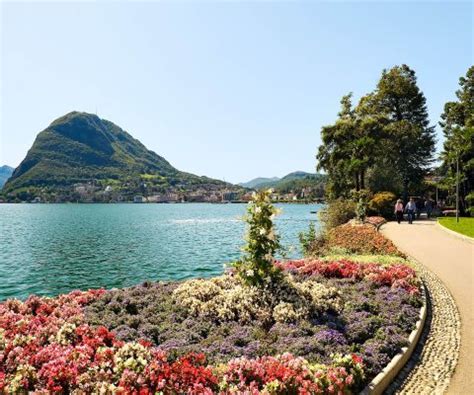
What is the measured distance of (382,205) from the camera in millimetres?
41312

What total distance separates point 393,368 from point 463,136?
41314mm

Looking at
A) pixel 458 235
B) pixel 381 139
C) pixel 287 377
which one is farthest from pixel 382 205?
pixel 287 377

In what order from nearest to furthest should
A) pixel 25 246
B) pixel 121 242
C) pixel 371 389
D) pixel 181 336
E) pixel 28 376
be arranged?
pixel 28 376 → pixel 371 389 → pixel 181 336 → pixel 25 246 → pixel 121 242

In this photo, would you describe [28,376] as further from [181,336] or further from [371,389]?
[371,389]

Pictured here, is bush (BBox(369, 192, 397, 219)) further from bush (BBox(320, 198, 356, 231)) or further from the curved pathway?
the curved pathway

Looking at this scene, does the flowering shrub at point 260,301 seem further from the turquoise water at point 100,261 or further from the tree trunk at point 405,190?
the tree trunk at point 405,190

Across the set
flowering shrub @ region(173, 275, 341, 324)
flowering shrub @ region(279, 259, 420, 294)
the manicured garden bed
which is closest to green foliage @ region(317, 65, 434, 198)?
flowering shrub @ region(279, 259, 420, 294)

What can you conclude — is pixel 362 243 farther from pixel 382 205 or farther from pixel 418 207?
pixel 418 207

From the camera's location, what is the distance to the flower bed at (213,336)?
5891 mm

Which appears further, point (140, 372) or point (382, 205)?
point (382, 205)

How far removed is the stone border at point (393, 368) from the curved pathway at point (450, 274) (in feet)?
0.78

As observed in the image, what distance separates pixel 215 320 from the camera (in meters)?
9.66

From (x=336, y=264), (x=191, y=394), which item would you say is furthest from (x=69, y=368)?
(x=336, y=264)

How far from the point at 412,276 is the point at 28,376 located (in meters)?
11.2
